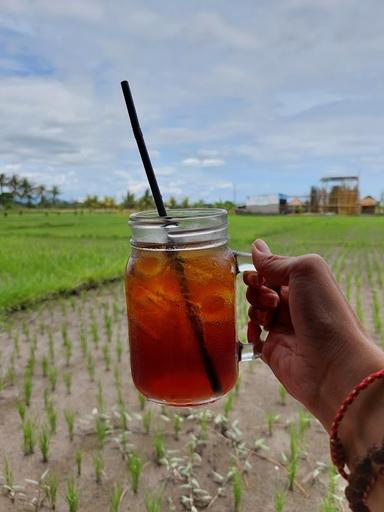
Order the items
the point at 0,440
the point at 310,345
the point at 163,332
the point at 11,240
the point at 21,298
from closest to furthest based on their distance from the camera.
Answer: the point at 163,332 → the point at 310,345 → the point at 0,440 → the point at 21,298 → the point at 11,240

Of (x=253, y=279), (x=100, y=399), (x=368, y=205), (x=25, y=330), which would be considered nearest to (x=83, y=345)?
Answer: (x=25, y=330)

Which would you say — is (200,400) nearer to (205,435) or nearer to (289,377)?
(289,377)

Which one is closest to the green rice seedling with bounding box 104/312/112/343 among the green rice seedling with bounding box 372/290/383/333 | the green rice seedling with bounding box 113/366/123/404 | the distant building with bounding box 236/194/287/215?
the green rice seedling with bounding box 113/366/123/404

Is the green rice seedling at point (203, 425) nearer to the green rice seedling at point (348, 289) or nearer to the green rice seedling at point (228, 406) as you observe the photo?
the green rice seedling at point (228, 406)

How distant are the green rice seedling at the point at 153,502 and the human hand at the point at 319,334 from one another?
60cm

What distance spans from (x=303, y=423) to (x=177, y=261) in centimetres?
131

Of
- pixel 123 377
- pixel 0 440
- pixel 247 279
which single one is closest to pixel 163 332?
pixel 247 279

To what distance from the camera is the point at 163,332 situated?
2.54 feet

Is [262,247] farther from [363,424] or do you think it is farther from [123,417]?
[123,417]

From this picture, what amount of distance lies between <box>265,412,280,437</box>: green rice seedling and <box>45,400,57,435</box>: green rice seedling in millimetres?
805

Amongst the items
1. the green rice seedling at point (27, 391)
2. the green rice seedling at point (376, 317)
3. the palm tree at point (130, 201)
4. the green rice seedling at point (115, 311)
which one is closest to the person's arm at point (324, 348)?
the green rice seedling at point (27, 391)

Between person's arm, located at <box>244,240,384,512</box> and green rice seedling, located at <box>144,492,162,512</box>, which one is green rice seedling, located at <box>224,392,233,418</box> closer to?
green rice seedling, located at <box>144,492,162,512</box>

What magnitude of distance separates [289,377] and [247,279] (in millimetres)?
228

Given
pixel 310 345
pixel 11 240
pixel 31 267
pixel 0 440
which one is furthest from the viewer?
pixel 11 240
